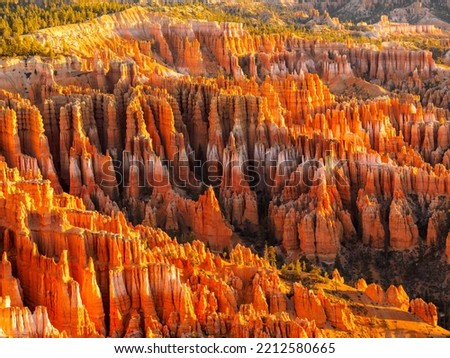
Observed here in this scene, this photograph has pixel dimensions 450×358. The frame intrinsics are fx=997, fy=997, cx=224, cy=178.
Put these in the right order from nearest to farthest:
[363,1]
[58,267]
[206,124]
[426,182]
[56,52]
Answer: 1. [58,267]
2. [426,182]
3. [206,124]
4. [56,52]
5. [363,1]

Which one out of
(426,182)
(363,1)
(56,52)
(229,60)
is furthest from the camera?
(363,1)

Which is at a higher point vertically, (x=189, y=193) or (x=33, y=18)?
(x=33, y=18)

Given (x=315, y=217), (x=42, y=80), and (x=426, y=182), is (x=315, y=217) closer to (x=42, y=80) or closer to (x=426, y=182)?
(x=426, y=182)

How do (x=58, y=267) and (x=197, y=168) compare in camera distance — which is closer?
(x=58, y=267)

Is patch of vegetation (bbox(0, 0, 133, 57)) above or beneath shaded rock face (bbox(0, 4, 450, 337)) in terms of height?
above

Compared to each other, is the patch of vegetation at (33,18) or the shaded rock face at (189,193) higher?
the patch of vegetation at (33,18)

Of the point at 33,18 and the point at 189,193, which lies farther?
the point at 33,18

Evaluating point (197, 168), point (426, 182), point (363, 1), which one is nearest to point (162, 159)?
point (197, 168)

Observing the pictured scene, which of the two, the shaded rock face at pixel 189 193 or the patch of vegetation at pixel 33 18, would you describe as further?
the patch of vegetation at pixel 33 18
